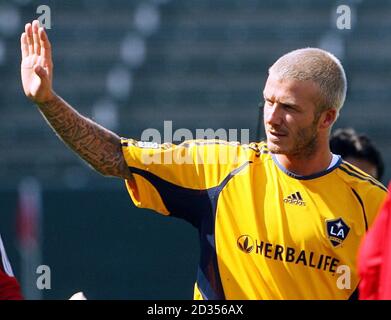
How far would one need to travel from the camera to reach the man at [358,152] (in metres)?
5.58

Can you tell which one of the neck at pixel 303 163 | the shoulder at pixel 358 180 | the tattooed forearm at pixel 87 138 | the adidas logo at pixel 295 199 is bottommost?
the adidas logo at pixel 295 199

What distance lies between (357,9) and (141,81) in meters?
2.46

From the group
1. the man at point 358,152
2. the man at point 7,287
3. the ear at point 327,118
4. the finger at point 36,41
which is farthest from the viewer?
the man at point 358,152

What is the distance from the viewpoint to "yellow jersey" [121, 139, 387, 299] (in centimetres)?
376

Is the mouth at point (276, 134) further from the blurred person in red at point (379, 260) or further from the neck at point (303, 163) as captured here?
the blurred person in red at point (379, 260)

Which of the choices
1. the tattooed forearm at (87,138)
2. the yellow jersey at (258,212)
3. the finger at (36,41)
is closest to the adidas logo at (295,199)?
the yellow jersey at (258,212)

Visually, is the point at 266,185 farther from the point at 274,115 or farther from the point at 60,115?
the point at 60,115

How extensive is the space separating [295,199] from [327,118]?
1.06 feet

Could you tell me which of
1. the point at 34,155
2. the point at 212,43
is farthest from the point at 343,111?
the point at 34,155

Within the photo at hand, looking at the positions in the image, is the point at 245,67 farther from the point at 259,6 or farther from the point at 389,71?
the point at 389,71

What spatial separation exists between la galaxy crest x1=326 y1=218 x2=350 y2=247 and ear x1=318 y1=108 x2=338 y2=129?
354mm

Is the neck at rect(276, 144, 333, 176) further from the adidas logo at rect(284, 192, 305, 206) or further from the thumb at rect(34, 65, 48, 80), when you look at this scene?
the thumb at rect(34, 65, 48, 80)

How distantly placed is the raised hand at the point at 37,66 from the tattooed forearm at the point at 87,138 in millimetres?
60

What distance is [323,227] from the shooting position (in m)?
3.81
